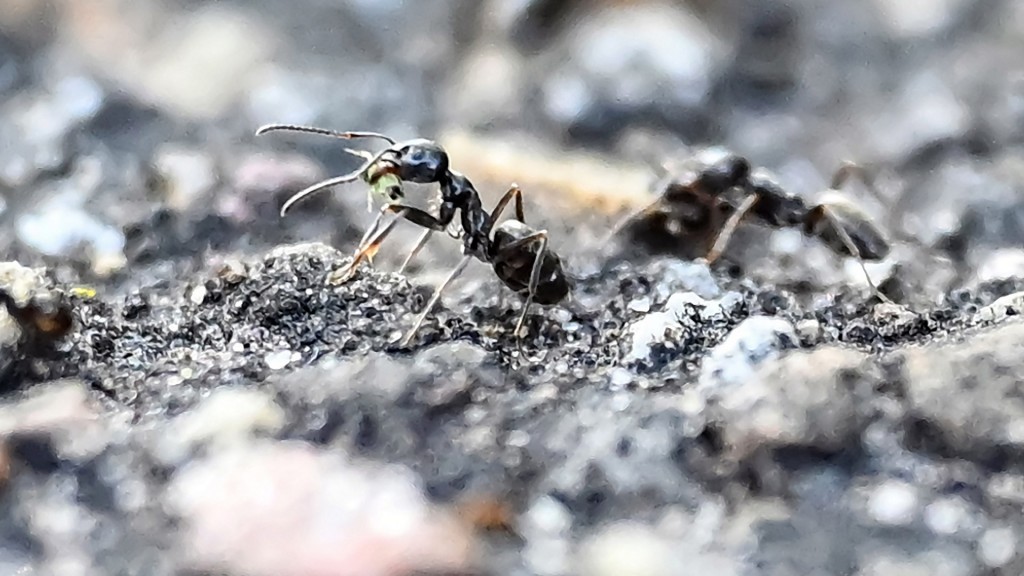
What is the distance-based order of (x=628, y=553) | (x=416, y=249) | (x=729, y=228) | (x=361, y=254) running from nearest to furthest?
(x=628, y=553) < (x=361, y=254) < (x=416, y=249) < (x=729, y=228)

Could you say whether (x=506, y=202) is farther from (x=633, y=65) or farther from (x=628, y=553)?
(x=628, y=553)

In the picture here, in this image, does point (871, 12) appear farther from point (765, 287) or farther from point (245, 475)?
point (245, 475)

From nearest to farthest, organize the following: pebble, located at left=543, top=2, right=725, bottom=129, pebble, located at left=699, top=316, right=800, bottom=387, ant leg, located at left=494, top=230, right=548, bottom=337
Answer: pebble, located at left=699, top=316, right=800, bottom=387 < ant leg, located at left=494, top=230, right=548, bottom=337 < pebble, located at left=543, top=2, right=725, bottom=129

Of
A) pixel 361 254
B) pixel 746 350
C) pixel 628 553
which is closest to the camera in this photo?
pixel 628 553

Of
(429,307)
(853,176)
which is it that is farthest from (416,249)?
(853,176)

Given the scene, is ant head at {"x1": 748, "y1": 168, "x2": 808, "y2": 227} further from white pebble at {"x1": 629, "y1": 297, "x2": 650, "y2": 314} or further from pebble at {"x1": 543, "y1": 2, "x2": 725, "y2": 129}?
white pebble at {"x1": 629, "y1": 297, "x2": 650, "y2": 314}

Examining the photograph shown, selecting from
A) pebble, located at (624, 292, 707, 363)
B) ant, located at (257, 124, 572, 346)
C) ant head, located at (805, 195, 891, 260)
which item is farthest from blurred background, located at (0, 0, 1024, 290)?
pebble, located at (624, 292, 707, 363)
